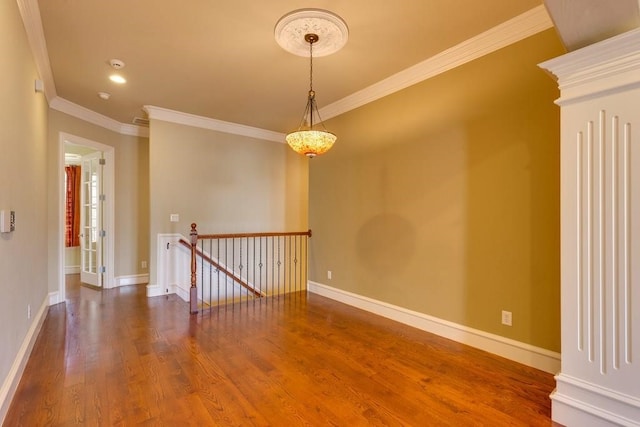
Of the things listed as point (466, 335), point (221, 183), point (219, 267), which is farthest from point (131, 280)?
point (466, 335)

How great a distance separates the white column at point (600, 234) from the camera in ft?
5.17

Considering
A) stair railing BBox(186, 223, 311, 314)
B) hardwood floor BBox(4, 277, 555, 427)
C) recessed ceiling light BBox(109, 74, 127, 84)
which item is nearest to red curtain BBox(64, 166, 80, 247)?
stair railing BBox(186, 223, 311, 314)

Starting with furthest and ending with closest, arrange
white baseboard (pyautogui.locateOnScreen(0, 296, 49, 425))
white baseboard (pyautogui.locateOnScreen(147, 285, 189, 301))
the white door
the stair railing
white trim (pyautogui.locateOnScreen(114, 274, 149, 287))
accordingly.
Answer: white trim (pyautogui.locateOnScreen(114, 274, 149, 287)), the white door, the stair railing, white baseboard (pyautogui.locateOnScreen(147, 285, 189, 301)), white baseboard (pyautogui.locateOnScreen(0, 296, 49, 425))

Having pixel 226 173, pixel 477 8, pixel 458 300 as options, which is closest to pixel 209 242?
pixel 226 173

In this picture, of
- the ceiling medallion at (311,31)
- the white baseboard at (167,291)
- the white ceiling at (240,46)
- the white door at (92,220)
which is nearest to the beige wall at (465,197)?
the white ceiling at (240,46)

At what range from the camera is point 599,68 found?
5.43 ft

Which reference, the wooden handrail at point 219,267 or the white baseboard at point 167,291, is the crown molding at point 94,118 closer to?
the wooden handrail at point 219,267

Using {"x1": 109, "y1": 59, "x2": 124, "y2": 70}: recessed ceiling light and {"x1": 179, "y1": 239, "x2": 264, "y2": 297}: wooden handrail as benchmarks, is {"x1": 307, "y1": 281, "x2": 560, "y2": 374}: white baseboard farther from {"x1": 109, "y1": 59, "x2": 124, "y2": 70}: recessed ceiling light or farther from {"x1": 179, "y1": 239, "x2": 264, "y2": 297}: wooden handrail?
{"x1": 109, "y1": 59, "x2": 124, "y2": 70}: recessed ceiling light

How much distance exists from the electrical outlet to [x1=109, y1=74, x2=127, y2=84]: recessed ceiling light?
14.9 feet

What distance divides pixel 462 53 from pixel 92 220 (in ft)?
19.6

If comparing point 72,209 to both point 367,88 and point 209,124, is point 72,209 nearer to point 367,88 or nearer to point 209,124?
point 209,124

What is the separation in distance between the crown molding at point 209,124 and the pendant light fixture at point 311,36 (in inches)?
106

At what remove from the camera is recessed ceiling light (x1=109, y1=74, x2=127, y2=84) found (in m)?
3.47

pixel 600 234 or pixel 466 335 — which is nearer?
pixel 600 234
